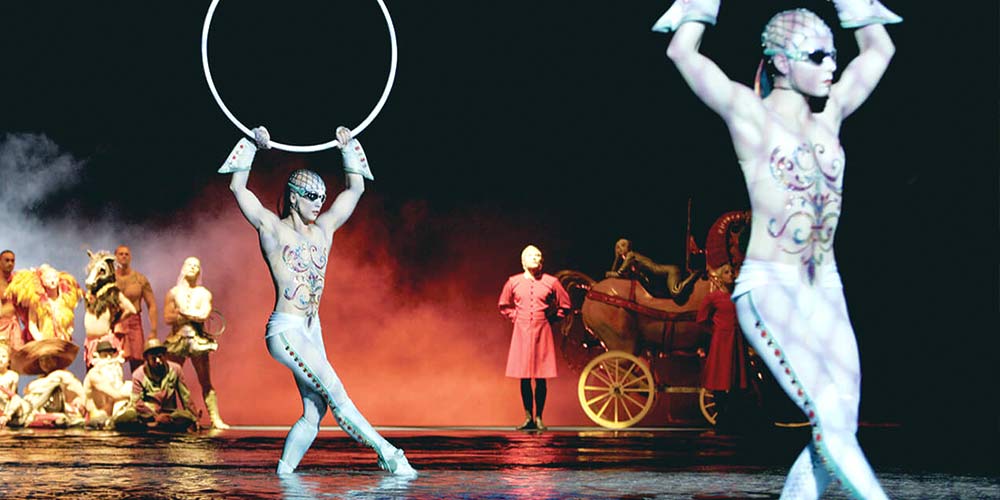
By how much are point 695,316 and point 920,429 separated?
2069 millimetres

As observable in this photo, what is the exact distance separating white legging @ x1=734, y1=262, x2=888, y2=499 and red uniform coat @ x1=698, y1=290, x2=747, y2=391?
23.0 ft

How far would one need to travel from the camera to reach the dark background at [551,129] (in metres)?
11.6

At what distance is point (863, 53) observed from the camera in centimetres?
502

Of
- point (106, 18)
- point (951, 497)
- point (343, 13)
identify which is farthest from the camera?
point (106, 18)

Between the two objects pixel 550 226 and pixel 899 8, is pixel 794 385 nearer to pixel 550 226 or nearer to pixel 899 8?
pixel 899 8

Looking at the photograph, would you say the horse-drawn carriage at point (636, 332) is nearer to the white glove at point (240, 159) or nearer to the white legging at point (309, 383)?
the white legging at point (309, 383)

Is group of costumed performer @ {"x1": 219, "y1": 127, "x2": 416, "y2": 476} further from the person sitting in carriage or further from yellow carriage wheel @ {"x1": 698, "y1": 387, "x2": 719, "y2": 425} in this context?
the person sitting in carriage

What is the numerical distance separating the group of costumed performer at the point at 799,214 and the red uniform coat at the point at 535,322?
7.87 m

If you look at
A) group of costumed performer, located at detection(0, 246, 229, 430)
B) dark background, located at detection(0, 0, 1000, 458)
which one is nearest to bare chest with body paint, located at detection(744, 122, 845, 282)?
dark background, located at detection(0, 0, 1000, 458)

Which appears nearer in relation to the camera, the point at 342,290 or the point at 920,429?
the point at 920,429

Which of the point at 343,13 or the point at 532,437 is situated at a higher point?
the point at 343,13

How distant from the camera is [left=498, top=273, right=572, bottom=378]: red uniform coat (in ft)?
41.8

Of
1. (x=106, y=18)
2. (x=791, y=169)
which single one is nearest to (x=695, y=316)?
(x=106, y=18)

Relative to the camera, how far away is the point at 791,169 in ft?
15.6
